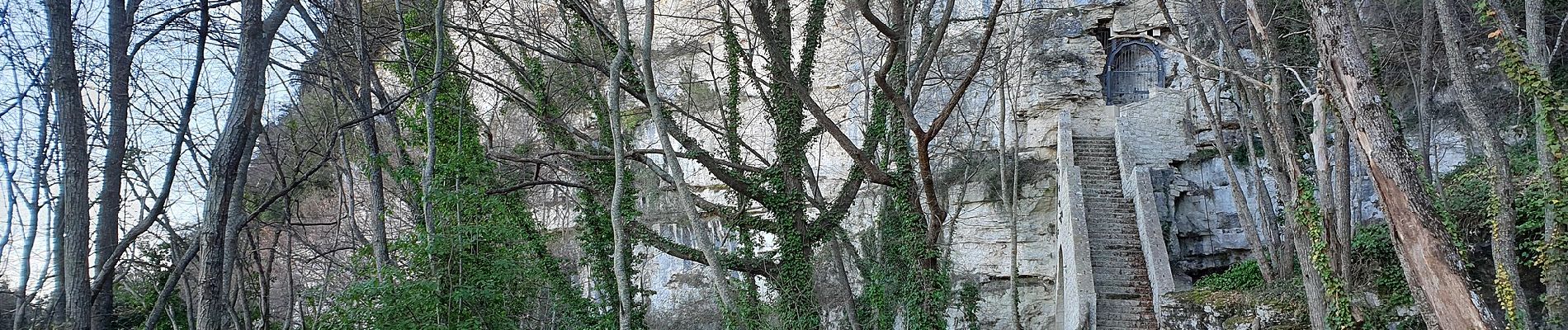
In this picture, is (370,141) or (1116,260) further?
(1116,260)

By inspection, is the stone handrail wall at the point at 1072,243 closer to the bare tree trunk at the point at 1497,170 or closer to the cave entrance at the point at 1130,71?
the cave entrance at the point at 1130,71

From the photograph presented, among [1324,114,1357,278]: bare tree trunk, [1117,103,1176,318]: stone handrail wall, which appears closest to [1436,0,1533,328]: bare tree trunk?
[1324,114,1357,278]: bare tree trunk

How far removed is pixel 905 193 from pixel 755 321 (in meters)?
2.15

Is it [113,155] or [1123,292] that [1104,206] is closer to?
[1123,292]

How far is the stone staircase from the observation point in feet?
44.7

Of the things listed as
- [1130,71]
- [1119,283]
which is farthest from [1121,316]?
[1130,71]

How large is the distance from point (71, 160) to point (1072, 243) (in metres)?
11.9

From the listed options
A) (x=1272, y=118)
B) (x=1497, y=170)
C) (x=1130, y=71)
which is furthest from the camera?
(x=1130, y=71)

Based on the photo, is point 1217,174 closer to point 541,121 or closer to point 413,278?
point 541,121

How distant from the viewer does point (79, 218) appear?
6727 mm

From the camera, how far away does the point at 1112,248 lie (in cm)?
1441

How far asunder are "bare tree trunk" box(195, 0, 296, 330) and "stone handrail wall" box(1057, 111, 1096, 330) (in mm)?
10431

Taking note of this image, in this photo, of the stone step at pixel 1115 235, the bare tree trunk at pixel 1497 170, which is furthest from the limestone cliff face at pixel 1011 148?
the bare tree trunk at pixel 1497 170

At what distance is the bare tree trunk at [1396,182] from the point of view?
7.11 meters
